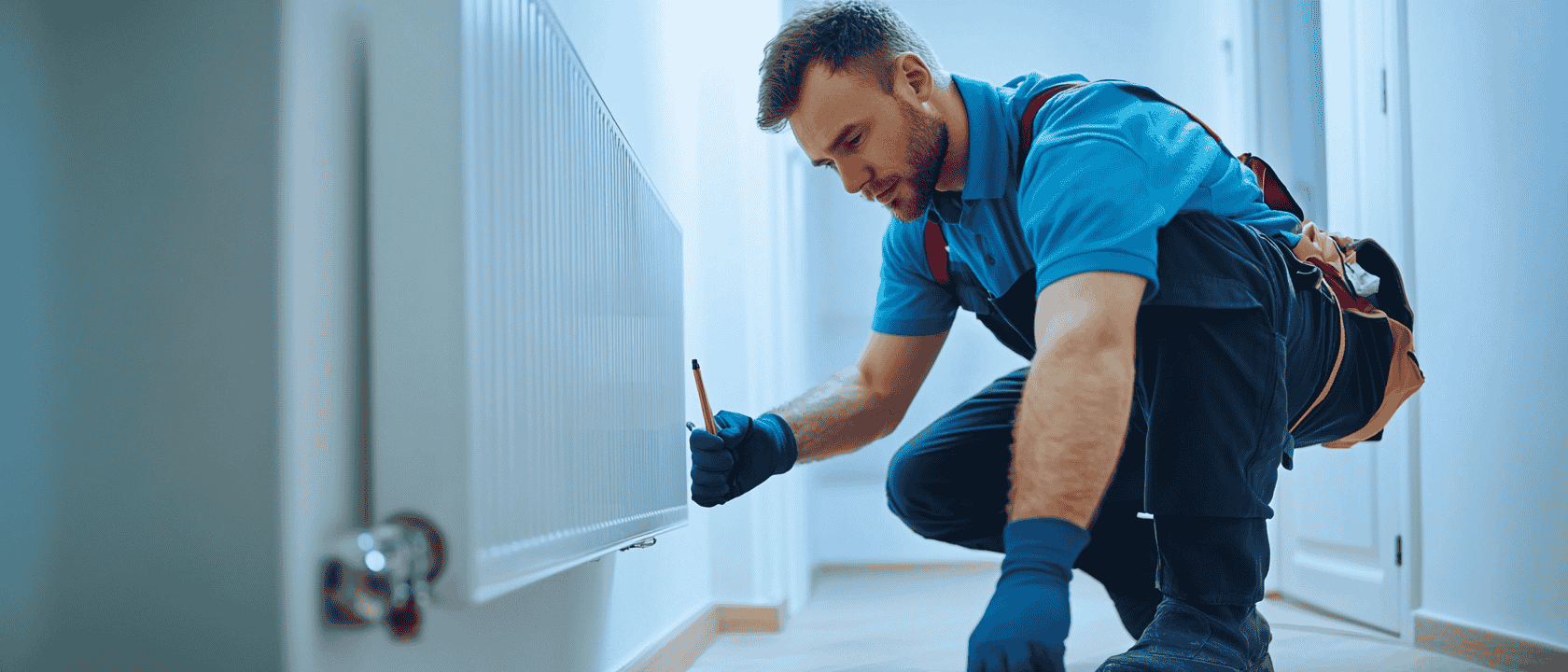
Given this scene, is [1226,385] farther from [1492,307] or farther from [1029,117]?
[1492,307]

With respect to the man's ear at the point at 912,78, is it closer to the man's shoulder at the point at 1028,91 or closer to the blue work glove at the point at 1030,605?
the man's shoulder at the point at 1028,91

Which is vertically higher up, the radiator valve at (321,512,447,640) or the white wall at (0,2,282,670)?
the white wall at (0,2,282,670)

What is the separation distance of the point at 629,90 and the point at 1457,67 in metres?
1.39

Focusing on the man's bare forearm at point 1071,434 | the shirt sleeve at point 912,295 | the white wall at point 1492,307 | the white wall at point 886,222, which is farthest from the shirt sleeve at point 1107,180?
the white wall at point 886,222

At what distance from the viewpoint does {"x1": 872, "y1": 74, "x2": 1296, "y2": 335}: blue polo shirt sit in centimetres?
81

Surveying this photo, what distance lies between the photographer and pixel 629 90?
1369 millimetres

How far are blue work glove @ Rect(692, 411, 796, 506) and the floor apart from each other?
1.60 feet

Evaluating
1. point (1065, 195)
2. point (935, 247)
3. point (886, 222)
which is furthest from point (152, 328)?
point (886, 222)

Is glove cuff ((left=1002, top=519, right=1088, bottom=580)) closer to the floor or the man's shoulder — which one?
the man's shoulder

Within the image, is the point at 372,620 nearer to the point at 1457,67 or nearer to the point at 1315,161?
the point at 1457,67

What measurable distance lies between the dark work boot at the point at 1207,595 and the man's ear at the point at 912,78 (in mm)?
580

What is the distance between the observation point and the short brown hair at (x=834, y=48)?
1.09 meters

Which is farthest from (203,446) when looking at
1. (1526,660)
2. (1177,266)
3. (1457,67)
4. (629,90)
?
(1457,67)

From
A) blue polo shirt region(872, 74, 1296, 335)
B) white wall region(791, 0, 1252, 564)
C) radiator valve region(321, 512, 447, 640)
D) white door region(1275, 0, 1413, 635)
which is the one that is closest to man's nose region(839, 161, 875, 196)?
blue polo shirt region(872, 74, 1296, 335)
